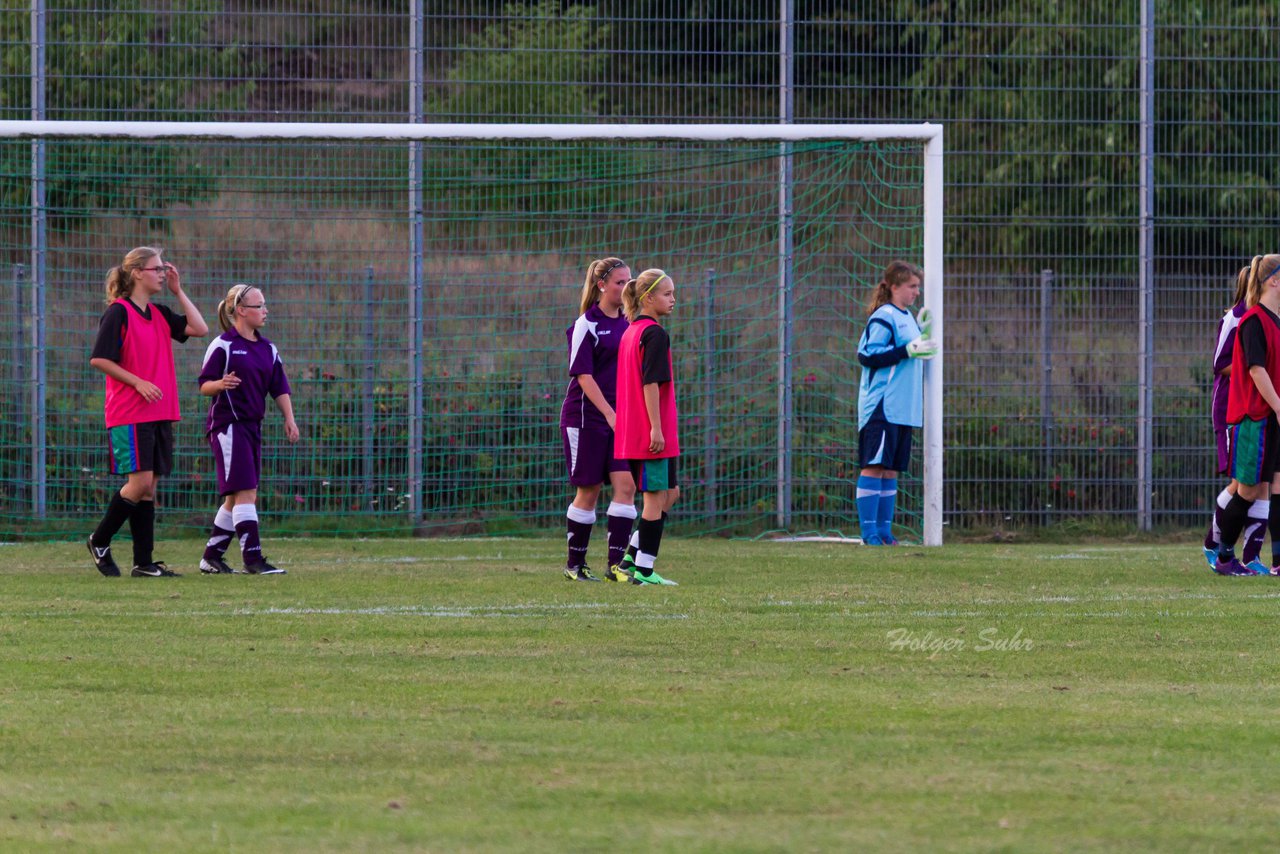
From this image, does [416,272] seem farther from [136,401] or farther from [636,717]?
[636,717]

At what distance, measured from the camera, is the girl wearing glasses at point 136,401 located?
10.2 m

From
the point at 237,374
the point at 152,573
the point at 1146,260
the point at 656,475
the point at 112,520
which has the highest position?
the point at 1146,260

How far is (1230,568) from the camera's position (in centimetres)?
1030

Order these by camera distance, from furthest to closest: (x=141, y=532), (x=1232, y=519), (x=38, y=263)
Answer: (x=38, y=263) → (x=141, y=532) → (x=1232, y=519)

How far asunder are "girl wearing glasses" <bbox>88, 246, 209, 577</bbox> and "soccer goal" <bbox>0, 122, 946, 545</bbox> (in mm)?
3530

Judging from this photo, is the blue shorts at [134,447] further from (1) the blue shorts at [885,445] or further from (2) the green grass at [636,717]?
(1) the blue shorts at [885,445]

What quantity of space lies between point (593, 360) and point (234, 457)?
2.24 metres

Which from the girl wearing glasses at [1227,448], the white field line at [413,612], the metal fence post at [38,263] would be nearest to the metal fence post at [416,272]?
the metal fence post at [38,263]

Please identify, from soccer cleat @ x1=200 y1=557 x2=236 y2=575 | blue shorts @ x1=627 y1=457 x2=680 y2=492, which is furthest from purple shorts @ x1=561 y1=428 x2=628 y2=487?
soccer cleat @ x1=200 y1=557 x2=236 y2=575

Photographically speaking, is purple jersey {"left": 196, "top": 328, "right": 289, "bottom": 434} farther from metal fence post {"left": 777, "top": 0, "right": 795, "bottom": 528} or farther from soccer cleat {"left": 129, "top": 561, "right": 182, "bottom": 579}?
metal fence post {"left": 777, "top": 0, "right": 795, "bottom": 528}

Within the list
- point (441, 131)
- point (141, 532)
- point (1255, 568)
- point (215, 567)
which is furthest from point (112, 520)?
point (1255, 568)

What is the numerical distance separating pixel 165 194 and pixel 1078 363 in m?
7.26

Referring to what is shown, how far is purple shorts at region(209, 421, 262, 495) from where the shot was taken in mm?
10500

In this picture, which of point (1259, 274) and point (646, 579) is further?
point (1259, 274)
